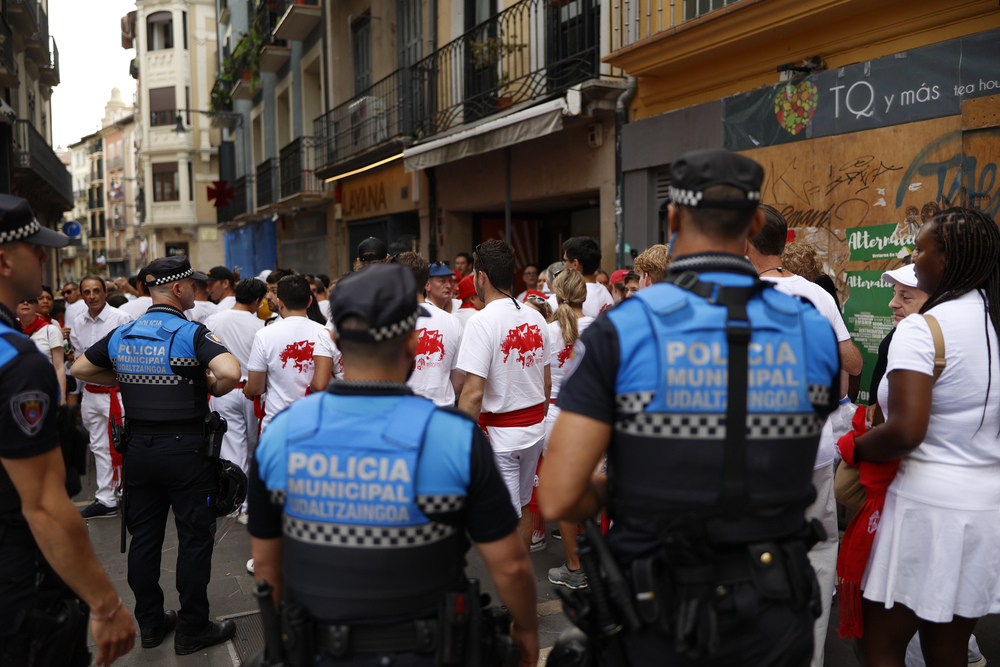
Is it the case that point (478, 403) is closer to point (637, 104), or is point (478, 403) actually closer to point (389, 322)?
point (389, 322)

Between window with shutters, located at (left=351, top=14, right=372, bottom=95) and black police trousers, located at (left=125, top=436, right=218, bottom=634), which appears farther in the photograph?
window with shutters, located at (left=351, top=14, right=372, bottom=95)

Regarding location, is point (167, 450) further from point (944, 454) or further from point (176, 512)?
point (944, 454)

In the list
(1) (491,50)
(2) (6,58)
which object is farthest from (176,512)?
(2) (6,58)

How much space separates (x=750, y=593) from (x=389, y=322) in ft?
3.64

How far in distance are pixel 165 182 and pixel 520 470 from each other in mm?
41117

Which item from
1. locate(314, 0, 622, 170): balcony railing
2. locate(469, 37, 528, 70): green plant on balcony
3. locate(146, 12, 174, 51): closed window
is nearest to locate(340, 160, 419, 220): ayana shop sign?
locate(314, 0, 622, 170): balcony railing

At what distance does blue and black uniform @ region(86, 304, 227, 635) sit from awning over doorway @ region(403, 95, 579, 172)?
19.9ft

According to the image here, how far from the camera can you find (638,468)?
6.19 feet

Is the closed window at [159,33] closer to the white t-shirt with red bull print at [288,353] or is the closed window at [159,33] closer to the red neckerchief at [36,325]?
the red neckerchief at [36,325]

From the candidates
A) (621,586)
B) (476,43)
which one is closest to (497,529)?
(621,586)

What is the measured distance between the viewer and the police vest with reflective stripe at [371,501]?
1.85 meters

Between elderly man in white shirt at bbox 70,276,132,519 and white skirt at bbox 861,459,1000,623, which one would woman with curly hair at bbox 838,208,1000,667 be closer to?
white skirt at bbox 861,459,1000,623

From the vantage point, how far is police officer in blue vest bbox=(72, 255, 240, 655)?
3938 mm

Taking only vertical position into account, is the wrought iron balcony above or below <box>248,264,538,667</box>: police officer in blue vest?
above
